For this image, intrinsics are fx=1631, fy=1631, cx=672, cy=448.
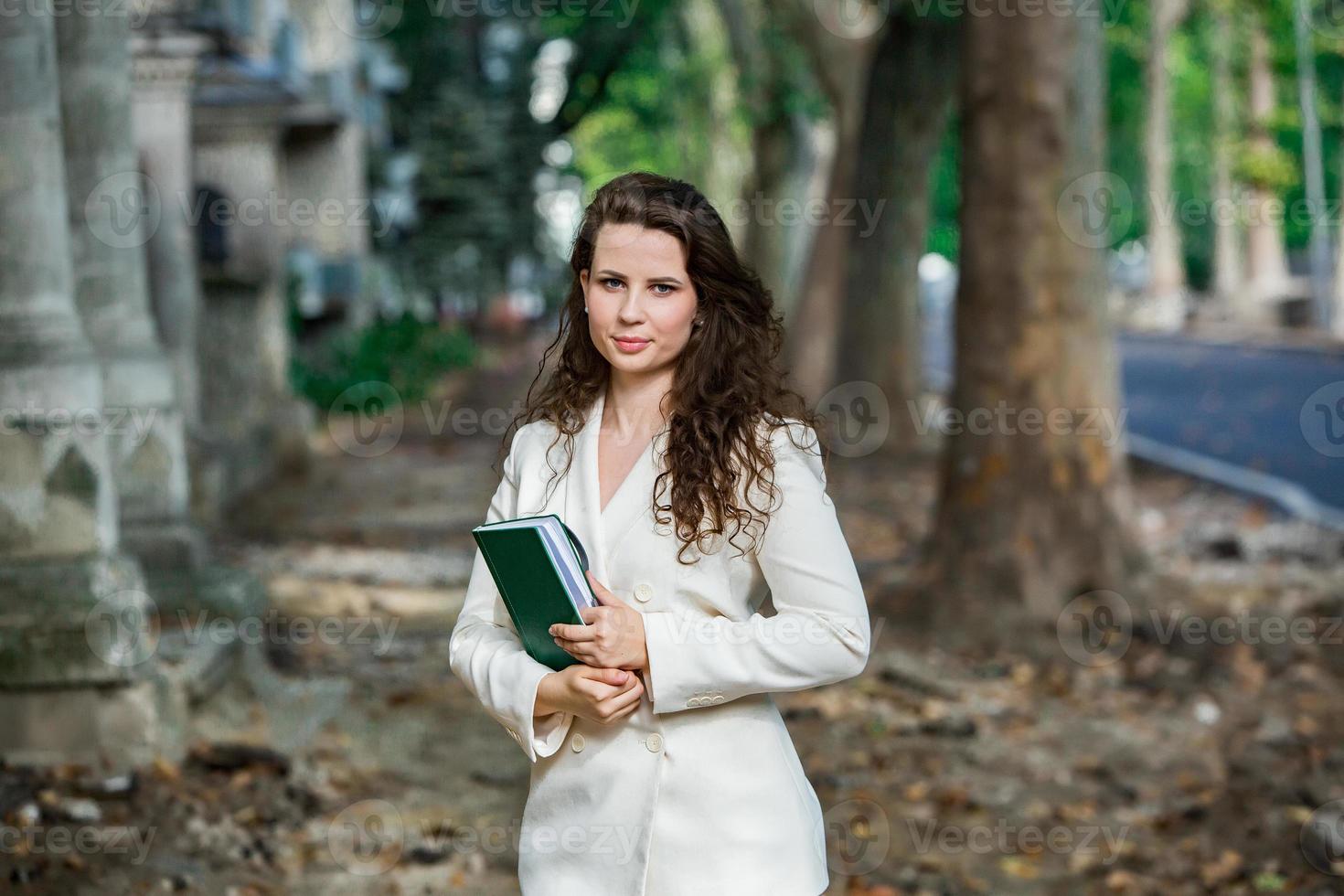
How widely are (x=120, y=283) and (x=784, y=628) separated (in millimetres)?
5599

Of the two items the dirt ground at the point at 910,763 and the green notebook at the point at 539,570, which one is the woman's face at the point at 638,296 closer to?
the green notebook at the point at 539,570

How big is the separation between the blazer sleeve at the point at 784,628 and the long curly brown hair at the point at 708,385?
0.15 ft

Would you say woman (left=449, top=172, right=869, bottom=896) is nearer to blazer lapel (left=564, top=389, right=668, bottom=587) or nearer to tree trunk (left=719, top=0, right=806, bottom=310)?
blazer lapel (left=564, top=389, right=668, bottom=587)

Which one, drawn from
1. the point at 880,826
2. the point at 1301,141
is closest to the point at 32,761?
the point at 880,826

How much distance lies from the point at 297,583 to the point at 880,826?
522 centimetres

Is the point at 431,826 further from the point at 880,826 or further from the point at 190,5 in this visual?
the point at 190,5

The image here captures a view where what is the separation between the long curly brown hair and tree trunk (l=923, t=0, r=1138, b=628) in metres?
5.92

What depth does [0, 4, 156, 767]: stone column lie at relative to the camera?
5.90 metres

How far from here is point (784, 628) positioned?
2.70 metres

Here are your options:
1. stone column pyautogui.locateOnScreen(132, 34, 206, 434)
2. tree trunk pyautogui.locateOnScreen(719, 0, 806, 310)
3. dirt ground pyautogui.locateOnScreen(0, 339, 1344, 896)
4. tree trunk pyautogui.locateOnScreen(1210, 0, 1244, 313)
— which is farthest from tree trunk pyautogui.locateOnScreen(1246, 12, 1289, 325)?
stone column pyautogui.locateOnScreen(132, 34, 206, 434)

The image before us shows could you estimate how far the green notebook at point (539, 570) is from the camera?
2.51 meters

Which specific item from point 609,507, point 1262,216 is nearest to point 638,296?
point 609,507

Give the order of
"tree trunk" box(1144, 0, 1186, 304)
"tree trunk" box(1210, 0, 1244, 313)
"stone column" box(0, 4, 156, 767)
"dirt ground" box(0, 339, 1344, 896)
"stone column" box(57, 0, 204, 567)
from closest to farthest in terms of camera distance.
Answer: "dirt ground" box(0, 339, 1344, 896), "stone column" box(0, 4, 156, 767), "stone column" box(57, 0, 204, 567), "tree trunk" box(1144, 0, 1186, 304), "tree trunk" box(1210, 0, 1244, 313)

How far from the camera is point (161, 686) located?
6.16 metres
